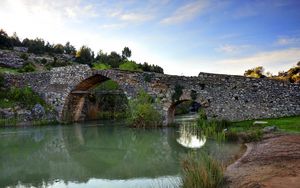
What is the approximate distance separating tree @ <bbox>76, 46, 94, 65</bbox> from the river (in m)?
27.9

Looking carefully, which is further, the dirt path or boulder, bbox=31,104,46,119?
boulder, bbox=31,104,46,119

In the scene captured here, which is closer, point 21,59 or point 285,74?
point 285,74

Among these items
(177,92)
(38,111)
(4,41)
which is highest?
(4,41)

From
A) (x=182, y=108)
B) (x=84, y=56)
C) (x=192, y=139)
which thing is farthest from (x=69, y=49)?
(x=192, y=139)

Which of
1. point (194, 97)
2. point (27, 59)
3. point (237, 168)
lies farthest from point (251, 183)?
point (27, 59)

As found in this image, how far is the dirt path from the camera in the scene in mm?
6094

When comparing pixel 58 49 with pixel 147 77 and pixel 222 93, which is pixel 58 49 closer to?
pixel 147 77

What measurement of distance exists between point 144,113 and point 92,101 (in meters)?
8.82

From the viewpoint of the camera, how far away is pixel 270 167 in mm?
7293

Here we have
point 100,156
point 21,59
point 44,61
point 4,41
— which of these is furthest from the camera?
point 4,41

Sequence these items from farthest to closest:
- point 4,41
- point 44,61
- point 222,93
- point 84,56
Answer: point 84,56, point 4,41, point 44,61, point 222,93

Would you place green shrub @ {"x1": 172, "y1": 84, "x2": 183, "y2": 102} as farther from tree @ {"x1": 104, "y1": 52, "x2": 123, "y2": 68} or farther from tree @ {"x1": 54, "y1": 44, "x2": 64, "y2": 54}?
tree @ {"x1": 54, "y1": 44, "x2": 64, "y2": 54}

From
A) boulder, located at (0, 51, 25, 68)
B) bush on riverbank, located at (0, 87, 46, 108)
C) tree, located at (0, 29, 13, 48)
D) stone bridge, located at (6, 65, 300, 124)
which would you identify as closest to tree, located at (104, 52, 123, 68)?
boulder, located at (0, 51, 25, 68)

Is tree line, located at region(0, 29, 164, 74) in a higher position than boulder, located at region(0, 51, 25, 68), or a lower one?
higher
